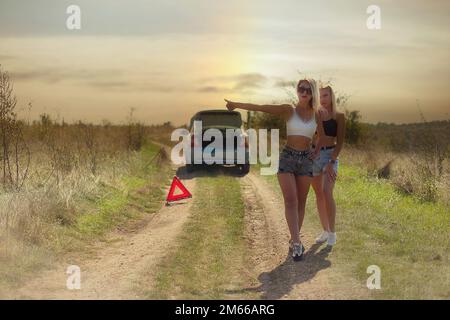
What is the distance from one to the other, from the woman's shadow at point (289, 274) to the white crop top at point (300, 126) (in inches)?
64.7

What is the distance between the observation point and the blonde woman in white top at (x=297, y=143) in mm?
7164

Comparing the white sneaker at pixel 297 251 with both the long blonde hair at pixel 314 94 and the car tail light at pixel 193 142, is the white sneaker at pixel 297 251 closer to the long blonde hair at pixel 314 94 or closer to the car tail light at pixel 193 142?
the long blonde hair at pixel 314 94

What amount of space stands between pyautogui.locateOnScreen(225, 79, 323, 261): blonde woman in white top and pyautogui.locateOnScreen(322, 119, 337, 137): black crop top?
222 millimetres

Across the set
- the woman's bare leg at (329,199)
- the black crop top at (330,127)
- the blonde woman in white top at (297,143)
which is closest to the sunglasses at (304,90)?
the blonde woman in white top at (297,143)

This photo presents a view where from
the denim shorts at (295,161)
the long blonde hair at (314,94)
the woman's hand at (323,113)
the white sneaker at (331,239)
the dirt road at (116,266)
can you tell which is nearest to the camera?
the dirt road at (116,266)

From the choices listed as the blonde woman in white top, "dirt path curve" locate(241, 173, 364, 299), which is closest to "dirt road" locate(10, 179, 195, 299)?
"dirt path curve" locate(241, 173, 364, 299)

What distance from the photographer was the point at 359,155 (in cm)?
2295

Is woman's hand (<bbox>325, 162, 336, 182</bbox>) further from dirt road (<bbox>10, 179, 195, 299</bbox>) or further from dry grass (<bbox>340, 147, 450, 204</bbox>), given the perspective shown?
dry grass (<bbox>340, 147, 450, 204</bbox>)

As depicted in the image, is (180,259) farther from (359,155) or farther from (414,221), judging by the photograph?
(359,155)

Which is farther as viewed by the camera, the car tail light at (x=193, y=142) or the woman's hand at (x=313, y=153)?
the car tail light at (x=193, y=142)

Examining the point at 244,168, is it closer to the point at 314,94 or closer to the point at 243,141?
the point at 243,141

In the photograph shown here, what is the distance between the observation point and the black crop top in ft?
25.6
